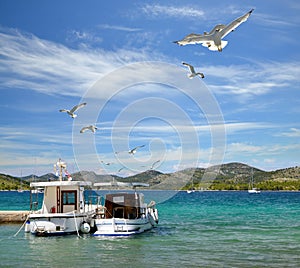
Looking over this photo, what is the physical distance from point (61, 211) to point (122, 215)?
12.7ft

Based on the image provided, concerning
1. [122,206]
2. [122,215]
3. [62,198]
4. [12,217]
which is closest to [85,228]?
[122,215]

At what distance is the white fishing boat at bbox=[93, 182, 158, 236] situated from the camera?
28.1m

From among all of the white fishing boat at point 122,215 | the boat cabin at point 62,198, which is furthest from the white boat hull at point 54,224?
the white fishing boat at point 122,215

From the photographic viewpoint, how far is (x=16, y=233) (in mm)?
30828

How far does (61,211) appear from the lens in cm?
3059

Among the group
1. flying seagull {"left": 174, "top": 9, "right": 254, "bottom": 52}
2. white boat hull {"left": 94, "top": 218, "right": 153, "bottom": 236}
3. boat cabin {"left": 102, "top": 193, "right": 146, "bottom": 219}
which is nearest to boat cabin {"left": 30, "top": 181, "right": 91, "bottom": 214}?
boat cabin {"left": 102, "top": 193, "right": 146, "bottom": 219}

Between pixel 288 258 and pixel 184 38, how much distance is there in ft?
33.8

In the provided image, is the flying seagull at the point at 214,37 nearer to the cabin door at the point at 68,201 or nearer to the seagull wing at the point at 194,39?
the seagull wing at the point at 194,39

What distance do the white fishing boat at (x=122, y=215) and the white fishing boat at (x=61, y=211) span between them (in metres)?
1.08

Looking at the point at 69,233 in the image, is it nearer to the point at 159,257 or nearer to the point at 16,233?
the point at 16,233

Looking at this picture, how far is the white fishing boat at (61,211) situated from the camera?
2880 cm

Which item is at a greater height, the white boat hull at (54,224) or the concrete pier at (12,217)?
the concrete pier at (12,217)

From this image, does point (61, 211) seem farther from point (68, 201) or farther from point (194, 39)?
point (194, 39)

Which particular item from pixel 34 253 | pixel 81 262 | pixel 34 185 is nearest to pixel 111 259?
pixel 81 262
